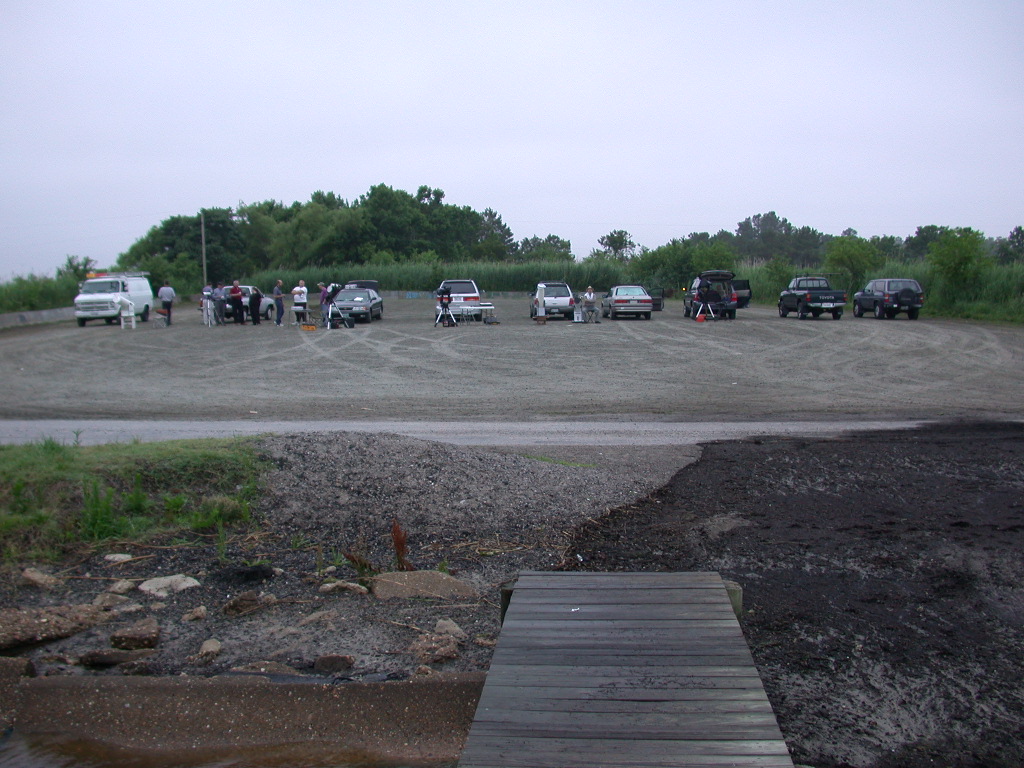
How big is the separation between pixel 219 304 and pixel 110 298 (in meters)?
5.17

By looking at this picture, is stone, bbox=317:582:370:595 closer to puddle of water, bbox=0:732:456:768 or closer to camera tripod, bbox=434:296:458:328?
puddle of water, bbox=0:732:456:768

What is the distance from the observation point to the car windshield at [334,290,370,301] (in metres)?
36.4

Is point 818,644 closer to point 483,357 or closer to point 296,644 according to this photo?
point 296,644

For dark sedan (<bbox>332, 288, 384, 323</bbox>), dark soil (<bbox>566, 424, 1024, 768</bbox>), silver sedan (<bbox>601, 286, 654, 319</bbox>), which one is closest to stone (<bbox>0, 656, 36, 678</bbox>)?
dark soil (<bbox>566, 424, 1024, 768</bbox>)

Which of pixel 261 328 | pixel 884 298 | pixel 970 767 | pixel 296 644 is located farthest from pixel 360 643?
pixel 884 298

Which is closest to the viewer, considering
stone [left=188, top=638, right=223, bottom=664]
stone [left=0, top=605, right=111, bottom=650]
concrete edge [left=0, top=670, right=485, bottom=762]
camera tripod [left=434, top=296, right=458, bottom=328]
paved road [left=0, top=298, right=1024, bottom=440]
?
concrete edge [left=0, top=670, right=485, bottom=762]

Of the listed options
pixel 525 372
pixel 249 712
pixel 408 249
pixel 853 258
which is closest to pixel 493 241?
pixel 408 249

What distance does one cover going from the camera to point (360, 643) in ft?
16.1

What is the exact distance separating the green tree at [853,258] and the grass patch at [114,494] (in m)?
47.9

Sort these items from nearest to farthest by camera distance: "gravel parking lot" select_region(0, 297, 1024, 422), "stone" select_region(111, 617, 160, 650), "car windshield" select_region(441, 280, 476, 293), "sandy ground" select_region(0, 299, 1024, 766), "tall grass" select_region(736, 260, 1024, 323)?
"sandy ground" select_region(0, 299, 1024, 766), "stone" select_region(111, 617, 160, 650), "gravel parking lot" select_region(0, 297, 1024, 422), "tall grass" select_region(736, 260, 1024, 323), "car windshield" select_region(441, 280, 476, 293)

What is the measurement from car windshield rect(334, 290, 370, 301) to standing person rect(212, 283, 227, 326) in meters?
4.86

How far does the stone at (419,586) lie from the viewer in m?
5.60

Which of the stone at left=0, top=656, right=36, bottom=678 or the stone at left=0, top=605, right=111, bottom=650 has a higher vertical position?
the stone at left=0, top=605, right=111, bottom=650

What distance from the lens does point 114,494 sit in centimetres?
686
